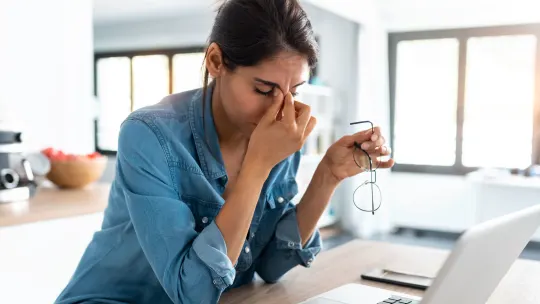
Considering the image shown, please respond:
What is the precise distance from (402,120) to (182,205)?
4754 mm

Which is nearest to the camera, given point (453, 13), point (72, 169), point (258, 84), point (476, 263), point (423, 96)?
point (476, 263)

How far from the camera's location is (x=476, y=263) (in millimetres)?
667

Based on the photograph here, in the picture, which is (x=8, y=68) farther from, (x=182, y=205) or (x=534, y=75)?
(x=534, y=75)

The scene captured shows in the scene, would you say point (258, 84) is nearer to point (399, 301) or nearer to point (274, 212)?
point (274, 212)

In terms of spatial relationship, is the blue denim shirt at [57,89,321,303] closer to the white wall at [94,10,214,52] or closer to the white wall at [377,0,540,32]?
the white wall at [377,0,540,32]

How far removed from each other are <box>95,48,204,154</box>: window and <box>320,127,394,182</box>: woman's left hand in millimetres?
4964

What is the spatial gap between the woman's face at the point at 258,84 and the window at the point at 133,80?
5.06 m

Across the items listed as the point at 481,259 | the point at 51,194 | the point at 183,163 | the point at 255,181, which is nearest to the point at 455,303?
the point at 481,259

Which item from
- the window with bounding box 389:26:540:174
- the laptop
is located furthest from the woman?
the window with bounding box 389:26:540:174

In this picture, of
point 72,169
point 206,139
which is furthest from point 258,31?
point 72,169

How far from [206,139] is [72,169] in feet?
4.58

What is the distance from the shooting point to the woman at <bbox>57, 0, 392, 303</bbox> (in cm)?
87

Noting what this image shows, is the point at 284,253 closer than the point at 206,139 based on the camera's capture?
No

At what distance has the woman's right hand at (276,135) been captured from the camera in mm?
952
